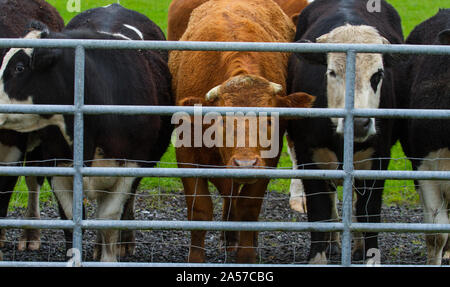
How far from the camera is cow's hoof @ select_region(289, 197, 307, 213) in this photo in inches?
359

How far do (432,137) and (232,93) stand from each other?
5.74ft

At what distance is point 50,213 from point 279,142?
351 cm

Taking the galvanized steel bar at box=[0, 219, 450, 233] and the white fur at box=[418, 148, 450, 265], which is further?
the white fur at box=[418, 148, 450, 265]

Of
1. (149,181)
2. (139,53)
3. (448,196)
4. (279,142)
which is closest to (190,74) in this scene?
(139,53)

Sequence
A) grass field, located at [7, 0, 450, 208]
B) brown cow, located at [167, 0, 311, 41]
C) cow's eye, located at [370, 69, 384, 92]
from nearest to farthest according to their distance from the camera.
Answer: cow's eye, located at [370, 69, 384, 92], brown cow, located at [167, 0, 311, 41], grass field, located at [7, 0, 450, 208]

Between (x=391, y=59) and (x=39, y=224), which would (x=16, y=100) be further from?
(x=391, y=59)

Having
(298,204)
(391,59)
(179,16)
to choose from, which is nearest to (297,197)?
(298,204)

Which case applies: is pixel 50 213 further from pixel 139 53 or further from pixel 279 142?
pixel 279 142

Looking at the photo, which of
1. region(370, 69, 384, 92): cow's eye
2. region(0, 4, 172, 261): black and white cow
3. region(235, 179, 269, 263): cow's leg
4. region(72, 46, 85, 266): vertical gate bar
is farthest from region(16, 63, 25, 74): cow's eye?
region(370, 69, 384, 92): cow's eye

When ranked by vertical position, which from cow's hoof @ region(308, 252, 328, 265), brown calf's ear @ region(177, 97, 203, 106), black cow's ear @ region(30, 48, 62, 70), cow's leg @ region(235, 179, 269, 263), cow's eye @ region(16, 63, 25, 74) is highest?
black cow's ear @ region(30, 48, 62, 70)

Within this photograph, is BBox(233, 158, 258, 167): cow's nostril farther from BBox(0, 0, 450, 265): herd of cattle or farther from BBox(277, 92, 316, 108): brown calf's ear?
BBox(277, 92, 316, 108): brown calf's ear

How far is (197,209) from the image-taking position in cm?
661

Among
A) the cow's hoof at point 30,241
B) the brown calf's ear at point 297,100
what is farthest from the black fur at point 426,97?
the cow's hoof at point 30,241

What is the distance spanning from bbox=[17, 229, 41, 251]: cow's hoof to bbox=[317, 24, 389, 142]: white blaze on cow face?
3.35 meters
